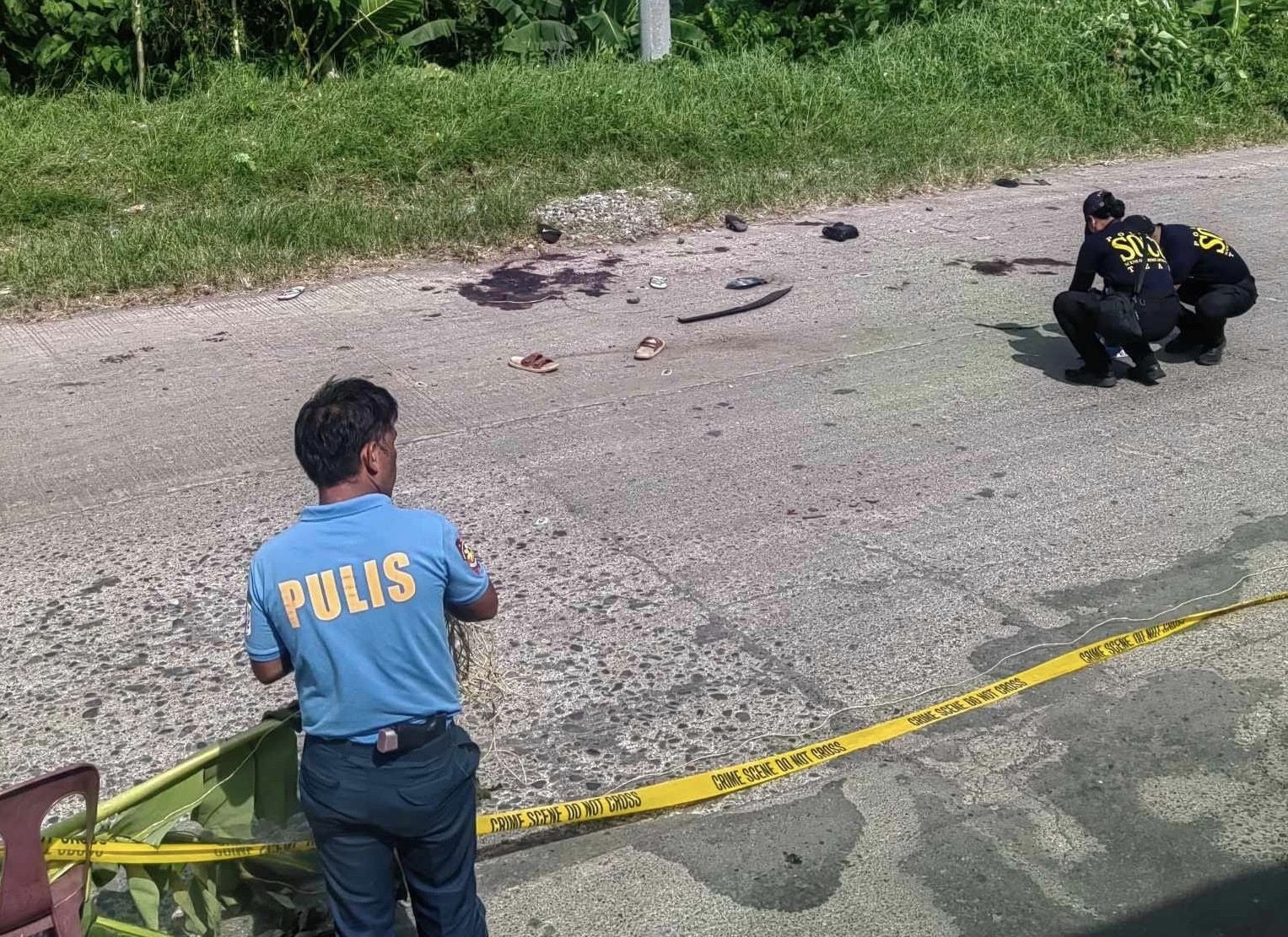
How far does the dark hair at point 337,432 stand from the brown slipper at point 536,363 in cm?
509

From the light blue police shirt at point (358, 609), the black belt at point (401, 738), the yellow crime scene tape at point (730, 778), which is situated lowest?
the yellow crime scene tape at point (730, 778)

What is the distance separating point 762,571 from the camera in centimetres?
568

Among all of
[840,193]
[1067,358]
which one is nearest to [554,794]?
[1067,358]

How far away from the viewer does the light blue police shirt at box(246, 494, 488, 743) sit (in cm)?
283

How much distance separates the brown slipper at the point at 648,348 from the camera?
8.25m

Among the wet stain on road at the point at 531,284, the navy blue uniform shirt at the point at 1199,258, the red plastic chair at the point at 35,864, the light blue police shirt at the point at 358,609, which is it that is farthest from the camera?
the wet stain on road at the point at 531,284

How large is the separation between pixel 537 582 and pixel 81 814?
8.87 ft

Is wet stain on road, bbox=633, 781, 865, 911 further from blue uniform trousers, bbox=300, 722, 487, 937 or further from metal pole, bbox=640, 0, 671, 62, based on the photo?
metal pole, bbox=640, 0, 671, 62

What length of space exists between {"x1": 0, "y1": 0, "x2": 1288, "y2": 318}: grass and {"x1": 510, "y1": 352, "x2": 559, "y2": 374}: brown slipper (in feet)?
8.22

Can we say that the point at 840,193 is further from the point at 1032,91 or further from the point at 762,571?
the point at 762,571

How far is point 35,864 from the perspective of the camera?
2.72 metres

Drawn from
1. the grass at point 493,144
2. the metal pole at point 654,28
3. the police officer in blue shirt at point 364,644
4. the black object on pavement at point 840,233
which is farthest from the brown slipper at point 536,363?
the metal pole at point 654,28

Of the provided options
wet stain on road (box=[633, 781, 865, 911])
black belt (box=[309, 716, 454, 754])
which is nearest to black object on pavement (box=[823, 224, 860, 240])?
wet stain on road (box=[633, 781, 865, 911])

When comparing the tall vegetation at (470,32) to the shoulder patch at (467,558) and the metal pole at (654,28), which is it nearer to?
the metal pole at (654,28)
